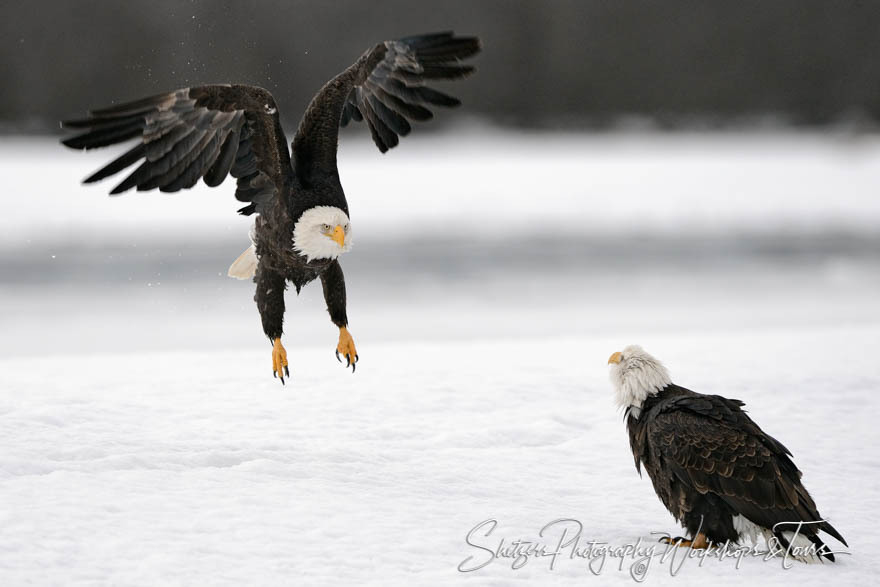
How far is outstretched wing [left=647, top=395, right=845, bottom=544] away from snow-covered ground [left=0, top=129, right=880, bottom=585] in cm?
20

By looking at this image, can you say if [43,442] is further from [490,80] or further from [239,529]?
[490,80]

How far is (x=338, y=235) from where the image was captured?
13.0ft

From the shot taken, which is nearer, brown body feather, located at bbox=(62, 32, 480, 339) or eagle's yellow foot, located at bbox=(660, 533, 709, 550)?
eagle's yellow foot, located at bbox=(660, 533, 709, 550)

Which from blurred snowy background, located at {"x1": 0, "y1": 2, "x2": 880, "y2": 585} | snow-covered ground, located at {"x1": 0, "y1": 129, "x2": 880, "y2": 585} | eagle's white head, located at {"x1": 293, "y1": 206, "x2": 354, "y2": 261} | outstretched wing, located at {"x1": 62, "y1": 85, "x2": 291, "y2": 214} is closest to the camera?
snow-covered ground, located at {"x1": 0, "y1": 129, "x2": 880, "y2": 585}

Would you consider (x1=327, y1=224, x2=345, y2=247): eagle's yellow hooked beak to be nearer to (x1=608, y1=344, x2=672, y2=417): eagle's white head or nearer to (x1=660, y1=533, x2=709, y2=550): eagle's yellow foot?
(x1=608, y1=344, x2=672, y2=417): eagle's white head

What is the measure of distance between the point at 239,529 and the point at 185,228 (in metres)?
10.2

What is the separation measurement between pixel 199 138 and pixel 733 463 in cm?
224

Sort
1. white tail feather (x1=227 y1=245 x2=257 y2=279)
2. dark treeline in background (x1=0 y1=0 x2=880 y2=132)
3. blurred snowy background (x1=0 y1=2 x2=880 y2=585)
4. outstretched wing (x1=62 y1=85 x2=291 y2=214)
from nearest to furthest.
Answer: blurred snowy background (x1=0 y1=2 x2=880 y2=585), outstretched wing (x1=62 y1=85 x2=291 y2=214), white tail feather (x1=227 y1=245 x2=257 y2=279), dark treeline in background (x1=0 y1=0 x2=880 y2=132)

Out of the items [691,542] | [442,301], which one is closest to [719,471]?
[691,542]

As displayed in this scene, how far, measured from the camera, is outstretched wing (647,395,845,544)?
321 centimetres

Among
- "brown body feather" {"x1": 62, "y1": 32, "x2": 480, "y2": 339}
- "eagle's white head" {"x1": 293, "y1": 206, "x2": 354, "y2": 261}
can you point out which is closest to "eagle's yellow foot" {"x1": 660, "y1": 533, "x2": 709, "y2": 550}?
"eagle's white head" {"x1": 293, "y1": 206, "x2": 354, "y2": 261}

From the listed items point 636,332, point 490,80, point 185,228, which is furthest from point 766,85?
point 636,332

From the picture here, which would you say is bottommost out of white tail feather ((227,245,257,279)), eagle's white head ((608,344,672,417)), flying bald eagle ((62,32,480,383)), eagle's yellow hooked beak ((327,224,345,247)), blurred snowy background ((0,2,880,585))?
blurred snowy background ((0,2,880,585))

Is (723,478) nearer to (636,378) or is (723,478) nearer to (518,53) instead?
(636,378)
